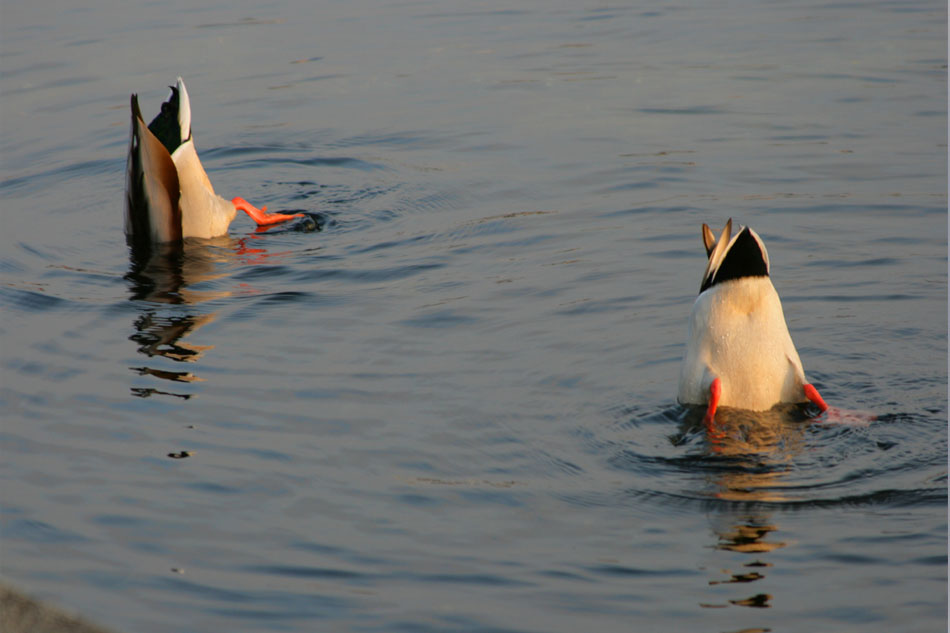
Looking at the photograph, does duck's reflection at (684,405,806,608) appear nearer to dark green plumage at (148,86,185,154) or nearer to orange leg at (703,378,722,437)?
orange leg at (703,378,722,437)

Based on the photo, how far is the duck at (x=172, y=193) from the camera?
793 cm

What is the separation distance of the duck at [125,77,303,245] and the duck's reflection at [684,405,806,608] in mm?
4433

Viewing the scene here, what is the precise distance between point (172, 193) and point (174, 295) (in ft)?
4.23

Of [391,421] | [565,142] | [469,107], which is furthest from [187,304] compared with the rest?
[469,107]

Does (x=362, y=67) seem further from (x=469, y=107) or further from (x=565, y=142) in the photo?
(x=565, y=142)

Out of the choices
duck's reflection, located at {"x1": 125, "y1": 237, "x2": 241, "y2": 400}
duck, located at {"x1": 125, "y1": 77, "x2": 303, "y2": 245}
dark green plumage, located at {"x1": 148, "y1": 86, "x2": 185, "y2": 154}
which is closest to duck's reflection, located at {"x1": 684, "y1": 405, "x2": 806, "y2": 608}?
duck's reflection, located at {"x1": 125, "y1": 237, "x2": 241, "y2": 400}

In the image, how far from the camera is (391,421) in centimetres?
507

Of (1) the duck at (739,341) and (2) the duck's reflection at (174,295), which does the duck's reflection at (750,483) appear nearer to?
(1) the duck at (739,341)

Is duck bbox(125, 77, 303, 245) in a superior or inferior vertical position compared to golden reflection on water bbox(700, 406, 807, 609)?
superior

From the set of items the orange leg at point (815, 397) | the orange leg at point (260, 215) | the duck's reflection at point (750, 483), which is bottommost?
the duck's reflection at point (750, 483)

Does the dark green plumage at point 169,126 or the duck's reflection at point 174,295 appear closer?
the duck's reflection at point 174,295

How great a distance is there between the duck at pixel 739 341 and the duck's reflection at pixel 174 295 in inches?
94.9

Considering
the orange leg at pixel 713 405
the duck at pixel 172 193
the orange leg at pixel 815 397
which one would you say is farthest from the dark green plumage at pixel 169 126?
the orange leg at pixel 815 397

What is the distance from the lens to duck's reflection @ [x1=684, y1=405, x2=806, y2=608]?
12.5 feet
